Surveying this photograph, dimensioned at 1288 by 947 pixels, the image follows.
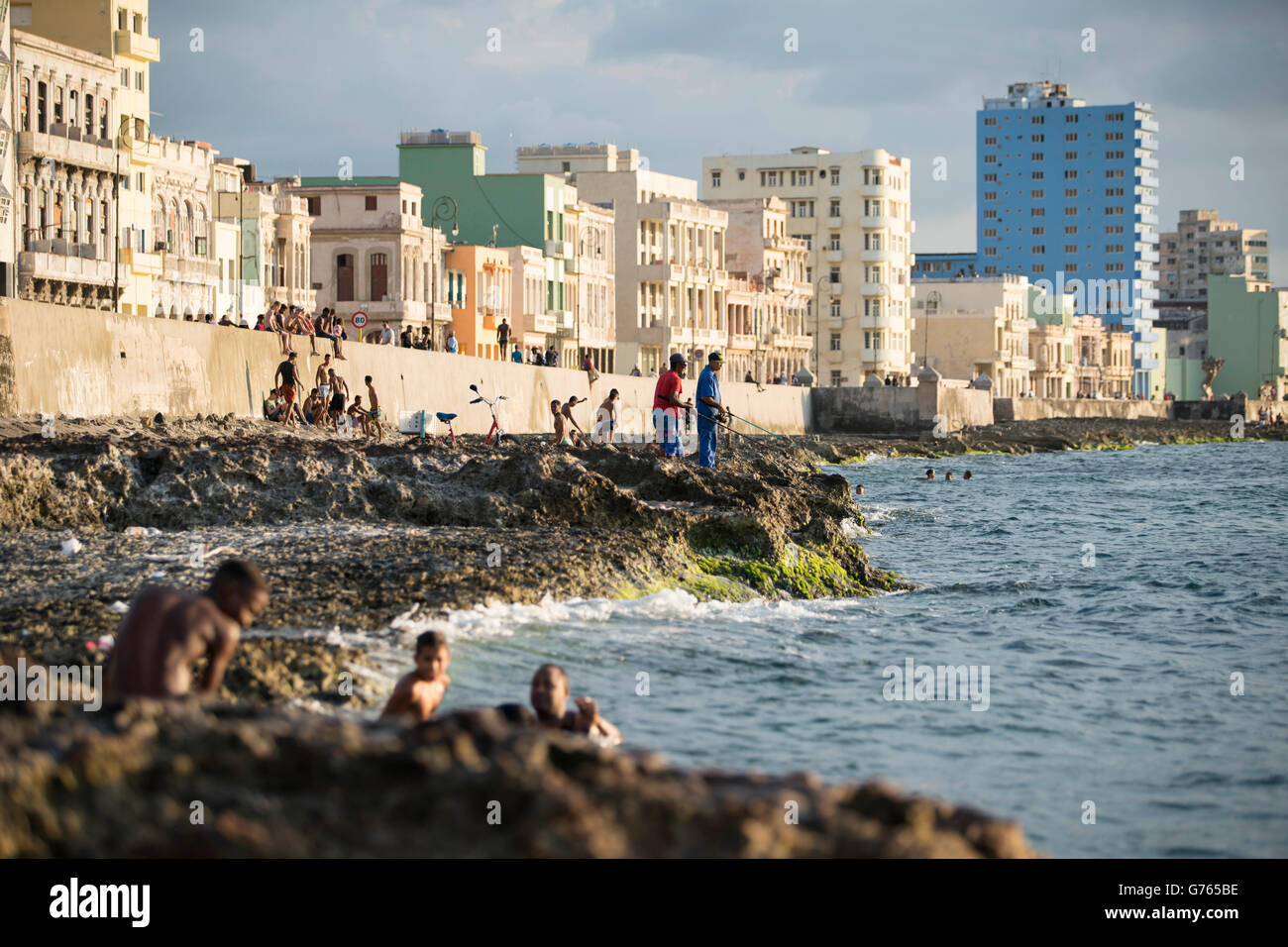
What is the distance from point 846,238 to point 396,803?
11013cm

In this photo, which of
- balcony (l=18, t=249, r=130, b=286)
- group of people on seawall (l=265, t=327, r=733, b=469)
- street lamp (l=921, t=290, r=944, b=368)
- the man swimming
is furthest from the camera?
street lamp (l=921, t=290, r=944, b=368)

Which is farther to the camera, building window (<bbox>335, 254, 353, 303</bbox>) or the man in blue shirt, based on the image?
building window (<bbox>335, 254, 353, 303</bbox>)

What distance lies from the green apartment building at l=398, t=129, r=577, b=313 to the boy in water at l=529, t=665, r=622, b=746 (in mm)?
70086

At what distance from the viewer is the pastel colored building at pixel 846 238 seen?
367ft

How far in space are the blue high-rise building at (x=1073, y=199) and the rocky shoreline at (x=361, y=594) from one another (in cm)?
15764

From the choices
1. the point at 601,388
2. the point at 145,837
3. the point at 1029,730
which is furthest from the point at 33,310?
the point at 601,388

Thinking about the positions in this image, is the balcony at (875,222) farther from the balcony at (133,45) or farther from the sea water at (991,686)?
the sea water at (991,686)

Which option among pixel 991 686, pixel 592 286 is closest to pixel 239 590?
pixel 991 686

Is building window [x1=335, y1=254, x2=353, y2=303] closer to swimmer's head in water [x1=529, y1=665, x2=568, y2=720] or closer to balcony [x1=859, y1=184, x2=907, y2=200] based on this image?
balcony [x1=859, y1=184, x2=907, y2=200]

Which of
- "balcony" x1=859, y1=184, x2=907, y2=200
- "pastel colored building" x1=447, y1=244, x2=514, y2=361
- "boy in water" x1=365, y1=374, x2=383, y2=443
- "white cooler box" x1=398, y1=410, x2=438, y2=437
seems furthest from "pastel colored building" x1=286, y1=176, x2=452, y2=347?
"balcony" x1=859, y1=184, x2=907, y2=200

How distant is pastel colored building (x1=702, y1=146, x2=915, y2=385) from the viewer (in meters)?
112

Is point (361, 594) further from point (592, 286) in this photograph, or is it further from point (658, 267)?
point (658, 267)

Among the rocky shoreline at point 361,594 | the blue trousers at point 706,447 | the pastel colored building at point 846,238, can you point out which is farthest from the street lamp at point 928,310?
the blue trousers at point 706,447

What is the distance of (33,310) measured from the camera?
23.4m
